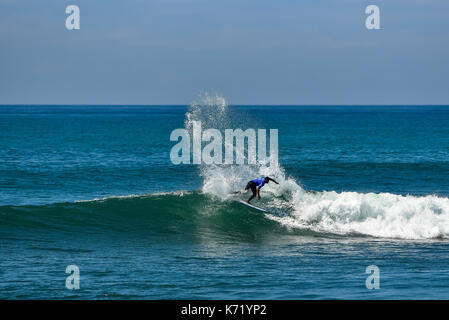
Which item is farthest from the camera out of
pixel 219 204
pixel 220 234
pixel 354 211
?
pixel 219 204

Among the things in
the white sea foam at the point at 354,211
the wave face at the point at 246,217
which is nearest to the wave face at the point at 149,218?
the wave face at the point at 246,217

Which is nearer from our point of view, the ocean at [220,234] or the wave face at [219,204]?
the ocean at [220,234]

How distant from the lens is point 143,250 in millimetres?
18406

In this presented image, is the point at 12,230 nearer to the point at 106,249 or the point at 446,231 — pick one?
the point at 106,249

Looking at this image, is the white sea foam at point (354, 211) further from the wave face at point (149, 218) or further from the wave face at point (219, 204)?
the wave face at point (149, 218)

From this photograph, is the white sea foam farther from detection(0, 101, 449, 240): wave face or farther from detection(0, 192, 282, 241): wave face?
detection(0, 192, 282, 241): wave face

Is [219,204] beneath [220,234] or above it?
above

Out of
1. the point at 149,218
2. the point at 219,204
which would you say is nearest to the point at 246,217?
the point at 219,204

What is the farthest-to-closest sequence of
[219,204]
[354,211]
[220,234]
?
1. [219,204]
2. [354,211]
3. [220,234]

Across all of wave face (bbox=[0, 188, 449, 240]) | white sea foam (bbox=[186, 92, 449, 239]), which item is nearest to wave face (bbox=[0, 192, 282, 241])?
wave face (bbox=[0, 188, 449, 240])

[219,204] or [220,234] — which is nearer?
[220,234]

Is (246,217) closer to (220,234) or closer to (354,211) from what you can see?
(220,234)

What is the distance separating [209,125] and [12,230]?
15.3 metres
